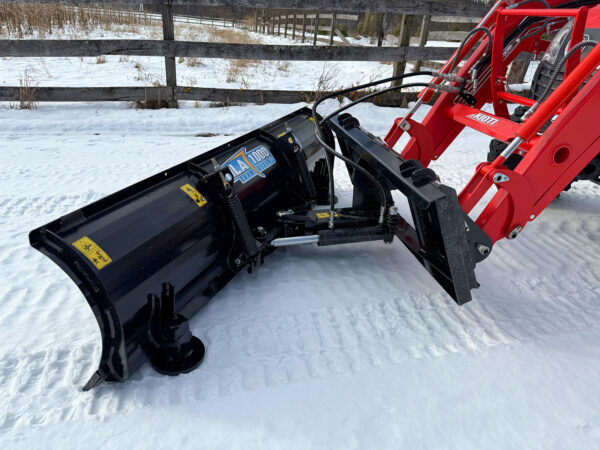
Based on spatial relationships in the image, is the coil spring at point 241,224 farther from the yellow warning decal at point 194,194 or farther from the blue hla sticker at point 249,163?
the blue hla sticker at point 249,163

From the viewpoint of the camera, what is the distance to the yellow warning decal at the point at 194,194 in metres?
2.25

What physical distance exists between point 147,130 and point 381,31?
6804 millimetres

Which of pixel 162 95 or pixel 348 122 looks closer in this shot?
pixel 348 122

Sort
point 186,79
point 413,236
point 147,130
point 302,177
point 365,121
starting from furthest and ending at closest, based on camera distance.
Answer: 1. point 186,79
2. point 365,121
3. point 147,130
4. point 302,177
5. point 413,236

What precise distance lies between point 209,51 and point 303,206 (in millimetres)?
3861

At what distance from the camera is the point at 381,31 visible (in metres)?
10.1

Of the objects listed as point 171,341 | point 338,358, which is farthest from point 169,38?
point 338,358

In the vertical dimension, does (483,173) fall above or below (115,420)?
above

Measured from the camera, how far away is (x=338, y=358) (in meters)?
2.05

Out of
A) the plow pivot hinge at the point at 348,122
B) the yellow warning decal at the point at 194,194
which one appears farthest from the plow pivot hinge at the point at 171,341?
the plow pivot hinge at the point at 348,122

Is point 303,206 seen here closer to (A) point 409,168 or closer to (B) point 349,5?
(A) point 409,168

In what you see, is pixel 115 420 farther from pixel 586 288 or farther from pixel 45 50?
pixel 45 50

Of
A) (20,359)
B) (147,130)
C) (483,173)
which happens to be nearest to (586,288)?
(483,173)

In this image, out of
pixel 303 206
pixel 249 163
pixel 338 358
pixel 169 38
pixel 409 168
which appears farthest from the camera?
pixel 169 38
